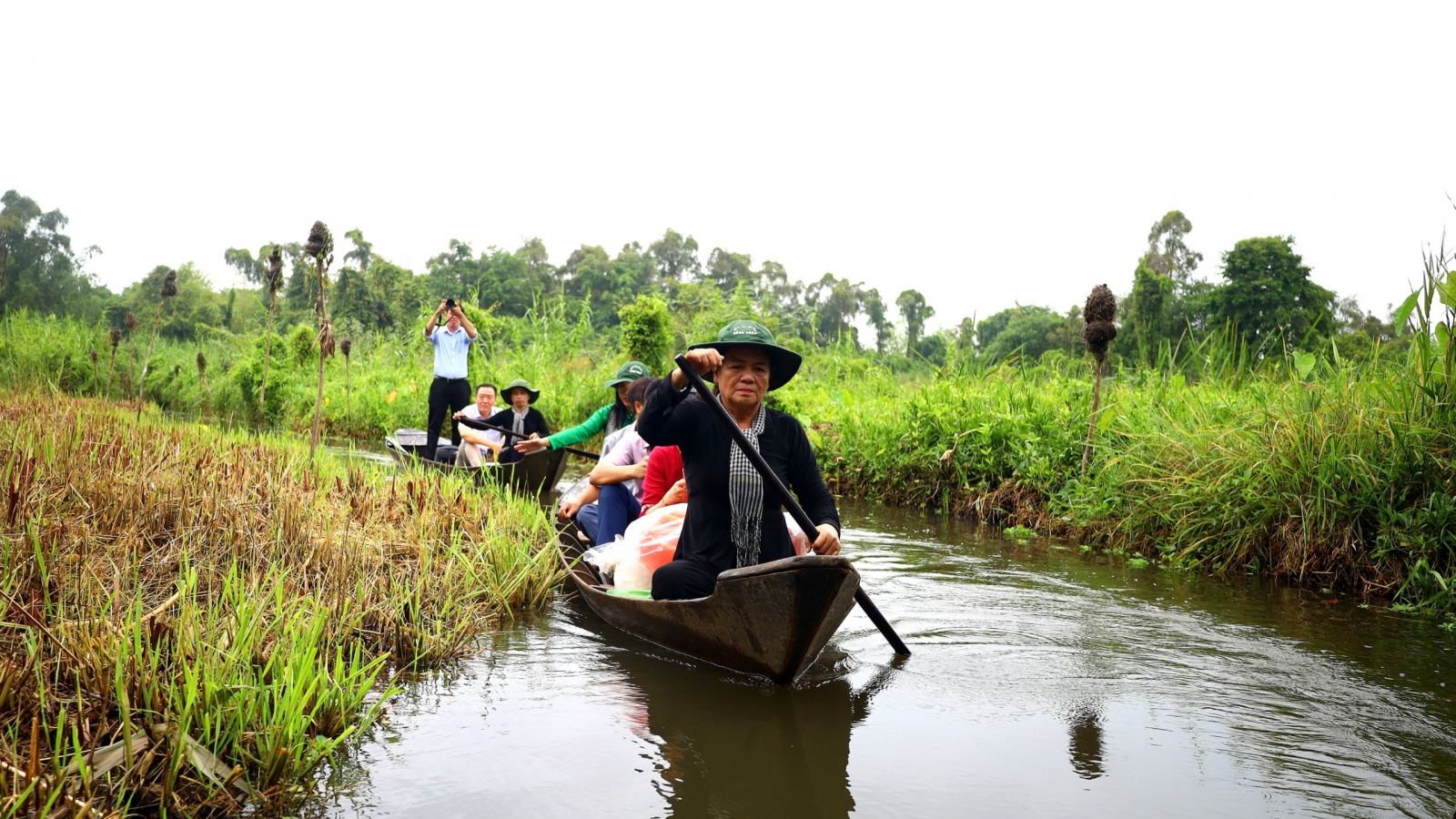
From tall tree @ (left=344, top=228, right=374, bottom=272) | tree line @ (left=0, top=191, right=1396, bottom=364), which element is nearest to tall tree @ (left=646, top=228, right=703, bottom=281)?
tree line @ (left=0, top=191, right=1396, bottom=364)

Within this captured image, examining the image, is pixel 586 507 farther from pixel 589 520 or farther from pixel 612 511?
pixel 612 511

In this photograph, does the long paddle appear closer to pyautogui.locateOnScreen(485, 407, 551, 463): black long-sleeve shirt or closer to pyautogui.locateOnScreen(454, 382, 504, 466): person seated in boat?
pyautogui.locateOnScreen(485, 407, 551, 463): black long-sleeve shirt

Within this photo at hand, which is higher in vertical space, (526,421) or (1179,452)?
(1179,452)

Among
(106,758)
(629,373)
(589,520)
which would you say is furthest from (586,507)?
(106,758)

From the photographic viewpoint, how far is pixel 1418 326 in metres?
6.12

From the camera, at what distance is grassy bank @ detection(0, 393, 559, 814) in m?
2.54

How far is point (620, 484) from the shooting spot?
5820 millimetres

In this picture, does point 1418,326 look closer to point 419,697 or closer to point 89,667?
point 419,697

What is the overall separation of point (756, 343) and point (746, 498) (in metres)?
0.67

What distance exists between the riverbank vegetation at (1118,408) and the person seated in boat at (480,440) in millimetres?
1426

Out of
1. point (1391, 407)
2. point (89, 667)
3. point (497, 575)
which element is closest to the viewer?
point (89, 667)

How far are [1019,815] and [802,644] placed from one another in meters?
1.09

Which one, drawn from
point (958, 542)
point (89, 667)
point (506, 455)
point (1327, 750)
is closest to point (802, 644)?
point (1327, 750)

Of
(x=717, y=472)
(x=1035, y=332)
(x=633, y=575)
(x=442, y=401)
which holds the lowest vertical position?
(x=633, y=575)
